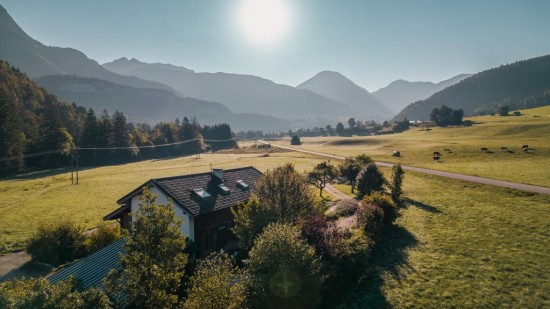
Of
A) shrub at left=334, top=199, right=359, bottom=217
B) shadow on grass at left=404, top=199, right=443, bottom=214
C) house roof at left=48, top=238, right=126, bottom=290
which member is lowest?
shrub at left=334, top=199, right=359, bottom=217

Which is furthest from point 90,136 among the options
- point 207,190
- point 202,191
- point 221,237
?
point 221,237

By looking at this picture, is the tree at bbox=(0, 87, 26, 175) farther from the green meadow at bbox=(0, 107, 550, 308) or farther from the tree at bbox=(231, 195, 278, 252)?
the tree at bbox=(231, 195, 278, 252)

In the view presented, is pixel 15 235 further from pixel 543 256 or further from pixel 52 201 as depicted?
pixel 543 256

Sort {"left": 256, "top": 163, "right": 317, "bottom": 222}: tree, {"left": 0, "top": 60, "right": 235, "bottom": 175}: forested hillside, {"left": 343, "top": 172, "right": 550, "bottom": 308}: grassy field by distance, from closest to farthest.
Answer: {"left": 343, "top": 172, "right": 550, "bottom": 308}: grassy field → {"left": 256, "top": 163, "right": 317, "bottom": 222}: tree → {"left": 0, "top": 60, "right": 235, "bottom": 175}: forested hillside

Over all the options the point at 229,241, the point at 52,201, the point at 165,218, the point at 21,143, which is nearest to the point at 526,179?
the point at 229,241

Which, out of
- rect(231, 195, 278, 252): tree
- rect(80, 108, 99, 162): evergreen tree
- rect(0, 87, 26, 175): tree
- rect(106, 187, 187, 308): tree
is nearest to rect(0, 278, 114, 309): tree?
rect(106, 187, 187, 308): tree

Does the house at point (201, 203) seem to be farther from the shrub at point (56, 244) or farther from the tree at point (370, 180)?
the tree at point (370, 180)

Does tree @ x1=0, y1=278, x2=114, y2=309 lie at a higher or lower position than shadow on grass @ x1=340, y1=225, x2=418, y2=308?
higher

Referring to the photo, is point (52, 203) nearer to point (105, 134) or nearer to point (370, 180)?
point (370, 180)
